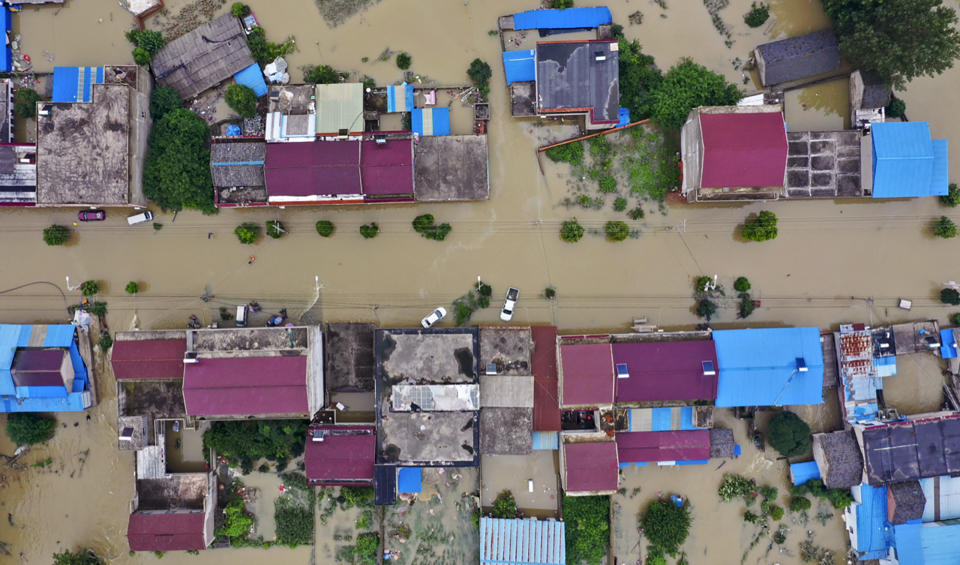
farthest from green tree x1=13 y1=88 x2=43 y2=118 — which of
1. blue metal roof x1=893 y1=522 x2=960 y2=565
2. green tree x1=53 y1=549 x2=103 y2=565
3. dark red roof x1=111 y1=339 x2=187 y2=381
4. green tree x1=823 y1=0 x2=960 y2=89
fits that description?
blue metal roof x1=893 y1=522 x2=960 y2=565

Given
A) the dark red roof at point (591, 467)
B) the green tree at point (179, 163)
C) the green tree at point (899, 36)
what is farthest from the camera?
the green tree at point (179, 163)

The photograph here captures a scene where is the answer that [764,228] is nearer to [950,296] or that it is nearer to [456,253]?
[950,296]

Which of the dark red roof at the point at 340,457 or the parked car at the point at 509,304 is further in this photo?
the parked car at the point at 509,304

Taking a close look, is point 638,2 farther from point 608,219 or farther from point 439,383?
point 439,383

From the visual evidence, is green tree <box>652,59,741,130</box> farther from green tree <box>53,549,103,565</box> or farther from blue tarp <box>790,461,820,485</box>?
green tree <box>53,549,103,565</box>

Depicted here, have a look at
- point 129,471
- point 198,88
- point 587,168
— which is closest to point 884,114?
point 587,168

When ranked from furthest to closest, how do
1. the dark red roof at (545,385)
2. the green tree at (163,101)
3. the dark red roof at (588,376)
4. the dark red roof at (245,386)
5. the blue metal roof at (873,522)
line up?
the blue metal roof at (873,522) → the green tree at (163,101) → the dark red roof at (545,385) → the dark red roof at (588,376) → the dark red roof at (245,386)

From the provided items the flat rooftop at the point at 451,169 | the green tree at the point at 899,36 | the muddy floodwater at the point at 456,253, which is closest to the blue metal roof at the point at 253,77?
the muddy floodwater at the point at 456,253

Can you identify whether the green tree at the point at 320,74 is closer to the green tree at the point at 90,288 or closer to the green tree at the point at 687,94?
the green tree at the point at 90,288
